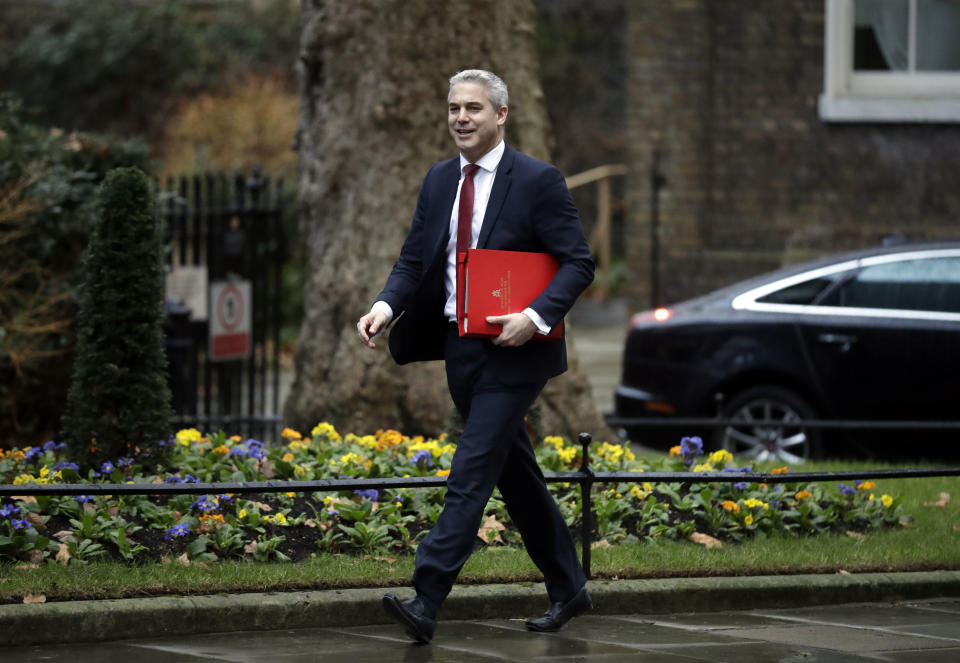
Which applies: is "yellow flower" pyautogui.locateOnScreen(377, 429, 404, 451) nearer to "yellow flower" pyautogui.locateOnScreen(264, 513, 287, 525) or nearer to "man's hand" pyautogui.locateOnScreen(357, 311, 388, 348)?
"yellow flower" pyautogui.locateOnScreen(264, 513, 287, 525)

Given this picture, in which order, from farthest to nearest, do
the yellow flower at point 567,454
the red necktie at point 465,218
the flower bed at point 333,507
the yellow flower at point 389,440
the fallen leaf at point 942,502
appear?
1. the fallen leaf at point 942,502
2. the yellow flower at point 389,440
3. the yellow flower at point 567,454
4. the flower bed at point 333,507
5. the red necktie at point 465,218

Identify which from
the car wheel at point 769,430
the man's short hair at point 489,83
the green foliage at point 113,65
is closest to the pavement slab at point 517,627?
the man's short hair at point 489,83

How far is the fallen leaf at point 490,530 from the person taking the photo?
7094mm

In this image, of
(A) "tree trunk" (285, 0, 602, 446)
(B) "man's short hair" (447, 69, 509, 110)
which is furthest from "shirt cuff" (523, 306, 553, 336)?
(A) "tree trunk" (285, 0, 602, 446)

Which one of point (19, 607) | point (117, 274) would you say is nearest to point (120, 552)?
point (19, 607)

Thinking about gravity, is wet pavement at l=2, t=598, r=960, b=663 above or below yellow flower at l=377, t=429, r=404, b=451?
below

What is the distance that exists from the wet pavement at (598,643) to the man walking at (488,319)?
26 cm

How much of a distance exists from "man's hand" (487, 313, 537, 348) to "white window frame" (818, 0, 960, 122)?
1079cm

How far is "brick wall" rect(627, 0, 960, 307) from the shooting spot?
1573 cm

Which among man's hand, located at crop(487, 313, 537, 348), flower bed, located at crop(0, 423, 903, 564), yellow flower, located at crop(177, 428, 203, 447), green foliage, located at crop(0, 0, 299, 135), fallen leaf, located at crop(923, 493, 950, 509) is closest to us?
man's hand, located at crop(487, 313, 537, 348)

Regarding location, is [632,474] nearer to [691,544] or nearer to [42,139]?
[691,544]

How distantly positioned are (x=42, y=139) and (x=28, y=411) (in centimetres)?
182

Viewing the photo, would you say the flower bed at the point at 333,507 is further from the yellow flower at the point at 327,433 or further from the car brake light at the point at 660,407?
the car brake light at the point at 660,407

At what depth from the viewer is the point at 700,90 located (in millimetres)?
15789
